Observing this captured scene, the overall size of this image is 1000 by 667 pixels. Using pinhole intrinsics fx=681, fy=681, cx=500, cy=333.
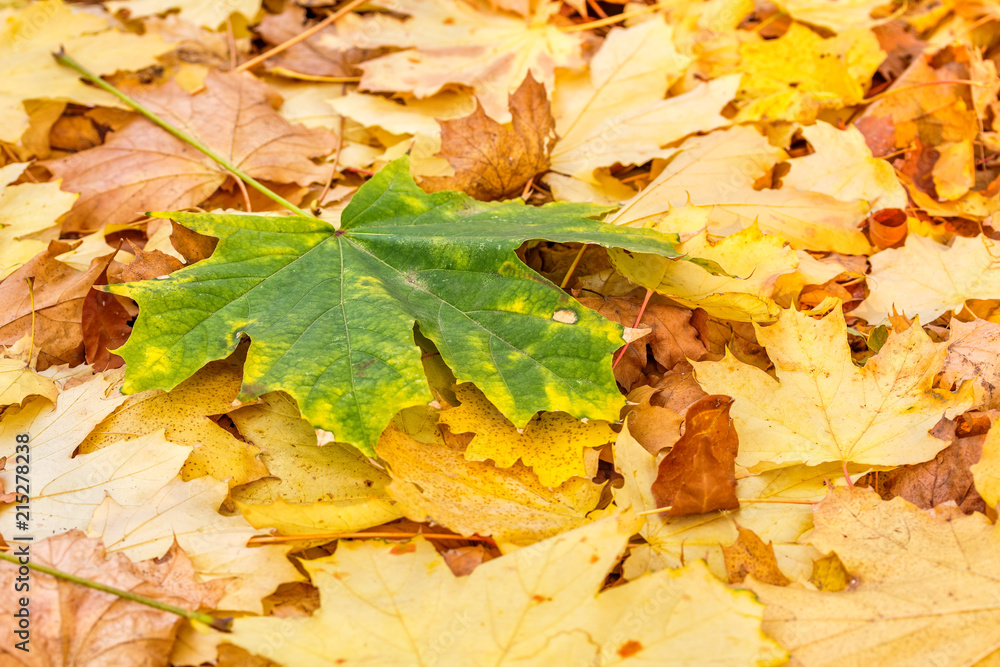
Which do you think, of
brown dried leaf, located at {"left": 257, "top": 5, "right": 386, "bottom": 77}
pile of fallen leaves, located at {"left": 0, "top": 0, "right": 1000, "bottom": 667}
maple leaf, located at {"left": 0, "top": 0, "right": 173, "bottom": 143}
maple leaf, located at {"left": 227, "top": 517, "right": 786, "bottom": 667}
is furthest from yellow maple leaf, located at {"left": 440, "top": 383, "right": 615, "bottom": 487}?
maple leaf, located at {"left": 0, "top": 0, "right": 173, "bottom": 143}

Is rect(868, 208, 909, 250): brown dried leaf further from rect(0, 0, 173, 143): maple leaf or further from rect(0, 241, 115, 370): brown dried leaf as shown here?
rect(0, 0, 173, 143): maple leaf

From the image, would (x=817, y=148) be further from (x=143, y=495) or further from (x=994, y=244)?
(x=143, y=495)

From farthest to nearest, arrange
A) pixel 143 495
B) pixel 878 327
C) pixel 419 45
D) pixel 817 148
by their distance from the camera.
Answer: pixel 419 45 < pixel 817 148 < pixel 878 327 < pixel 143 495

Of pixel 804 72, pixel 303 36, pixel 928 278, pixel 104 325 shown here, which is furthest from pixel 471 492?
pixel 303 36

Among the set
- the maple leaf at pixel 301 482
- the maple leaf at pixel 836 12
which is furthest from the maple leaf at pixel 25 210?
the maple leaf at pixel 836 12

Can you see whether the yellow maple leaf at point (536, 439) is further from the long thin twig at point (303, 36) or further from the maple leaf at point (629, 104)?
the long thin twig at point (303, 36)

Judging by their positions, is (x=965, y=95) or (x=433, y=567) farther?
(x=965, y=95)

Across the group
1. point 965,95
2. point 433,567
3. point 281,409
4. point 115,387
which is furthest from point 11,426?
point 965,95
